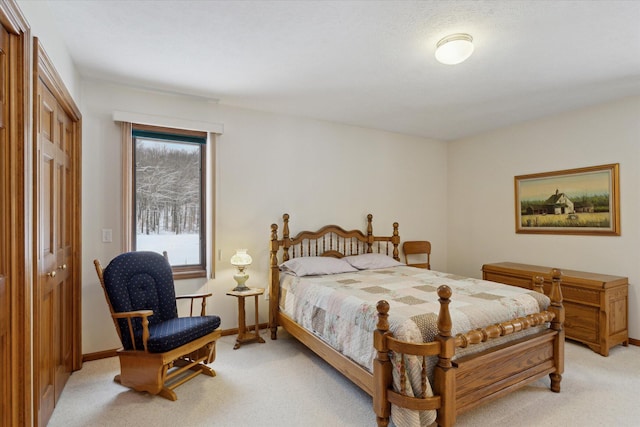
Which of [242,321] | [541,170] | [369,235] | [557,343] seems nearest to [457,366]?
[557,343]

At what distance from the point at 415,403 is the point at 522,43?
260 centimetres

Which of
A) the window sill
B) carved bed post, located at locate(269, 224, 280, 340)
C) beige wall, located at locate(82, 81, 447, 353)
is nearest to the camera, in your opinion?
beige wall, located at locate(82, 81, 447, 353)

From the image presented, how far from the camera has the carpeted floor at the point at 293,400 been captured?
219 cm

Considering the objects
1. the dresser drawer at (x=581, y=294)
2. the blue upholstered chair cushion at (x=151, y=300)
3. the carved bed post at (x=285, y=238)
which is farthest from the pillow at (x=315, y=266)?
the dresser drawer at (x=581, y=294)

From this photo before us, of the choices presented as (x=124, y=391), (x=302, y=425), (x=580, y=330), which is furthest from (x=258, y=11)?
(x=580, y=330)

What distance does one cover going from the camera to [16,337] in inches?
60.2

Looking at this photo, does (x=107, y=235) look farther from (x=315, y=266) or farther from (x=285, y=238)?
(x=315, y=266)

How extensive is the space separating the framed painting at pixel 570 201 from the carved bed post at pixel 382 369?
325 cm

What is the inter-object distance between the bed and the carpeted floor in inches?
7.8

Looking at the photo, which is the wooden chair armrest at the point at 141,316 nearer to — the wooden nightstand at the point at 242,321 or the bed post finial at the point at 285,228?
the wooden nightstand at the point at 242,321

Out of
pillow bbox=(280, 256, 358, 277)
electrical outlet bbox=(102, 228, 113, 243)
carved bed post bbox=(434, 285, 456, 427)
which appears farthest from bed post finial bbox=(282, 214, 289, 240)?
carved bed post bbox=(434, 285, 456, 427)

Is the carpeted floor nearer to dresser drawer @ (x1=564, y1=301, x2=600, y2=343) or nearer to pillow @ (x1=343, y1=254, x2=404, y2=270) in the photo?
dresser drawer @ (x1=564, y1=301, x2=600, y2=343)

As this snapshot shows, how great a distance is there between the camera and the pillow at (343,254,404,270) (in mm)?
4031

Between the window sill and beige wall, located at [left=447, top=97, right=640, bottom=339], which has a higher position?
beige wall, located at [left=447, top=97, right=640, bottom=339]
